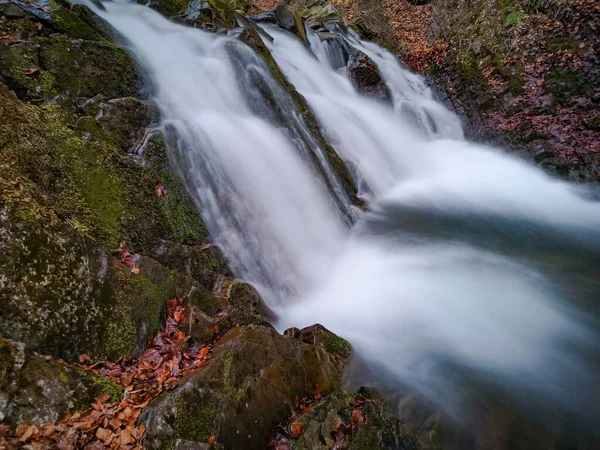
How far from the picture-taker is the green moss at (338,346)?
429cm

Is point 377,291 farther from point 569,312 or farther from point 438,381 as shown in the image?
point 569,312

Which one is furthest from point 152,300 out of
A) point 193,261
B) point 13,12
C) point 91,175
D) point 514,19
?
point 514,19

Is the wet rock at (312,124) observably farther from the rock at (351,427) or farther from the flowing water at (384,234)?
the rock at (351,427)

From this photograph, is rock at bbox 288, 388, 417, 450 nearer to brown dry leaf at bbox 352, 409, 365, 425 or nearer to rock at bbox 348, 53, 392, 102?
brown dry leaf at bbox 352, 409, 365, 425

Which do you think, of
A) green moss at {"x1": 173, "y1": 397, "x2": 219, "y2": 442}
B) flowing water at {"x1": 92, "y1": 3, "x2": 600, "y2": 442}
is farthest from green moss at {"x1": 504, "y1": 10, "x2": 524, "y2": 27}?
green moss at {"x1": 173, "y1": 397, "x2": 219, "y2": 442}

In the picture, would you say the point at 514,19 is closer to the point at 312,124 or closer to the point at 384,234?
the point at 312,124

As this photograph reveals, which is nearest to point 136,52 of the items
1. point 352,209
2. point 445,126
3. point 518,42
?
point 352,209

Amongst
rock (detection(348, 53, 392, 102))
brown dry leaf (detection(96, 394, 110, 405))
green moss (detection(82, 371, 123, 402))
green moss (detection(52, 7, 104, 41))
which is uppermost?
rock (detection(348, 53, 392, 102))

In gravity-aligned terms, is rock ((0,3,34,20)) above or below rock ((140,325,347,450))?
above

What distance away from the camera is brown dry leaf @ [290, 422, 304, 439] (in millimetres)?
2859

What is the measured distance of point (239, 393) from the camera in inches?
112

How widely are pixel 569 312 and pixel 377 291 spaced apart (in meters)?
2.90

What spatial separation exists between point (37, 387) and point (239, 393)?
134 cm

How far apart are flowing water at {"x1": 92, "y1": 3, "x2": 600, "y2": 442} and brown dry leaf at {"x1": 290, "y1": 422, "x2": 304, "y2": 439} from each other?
172 centimetres
